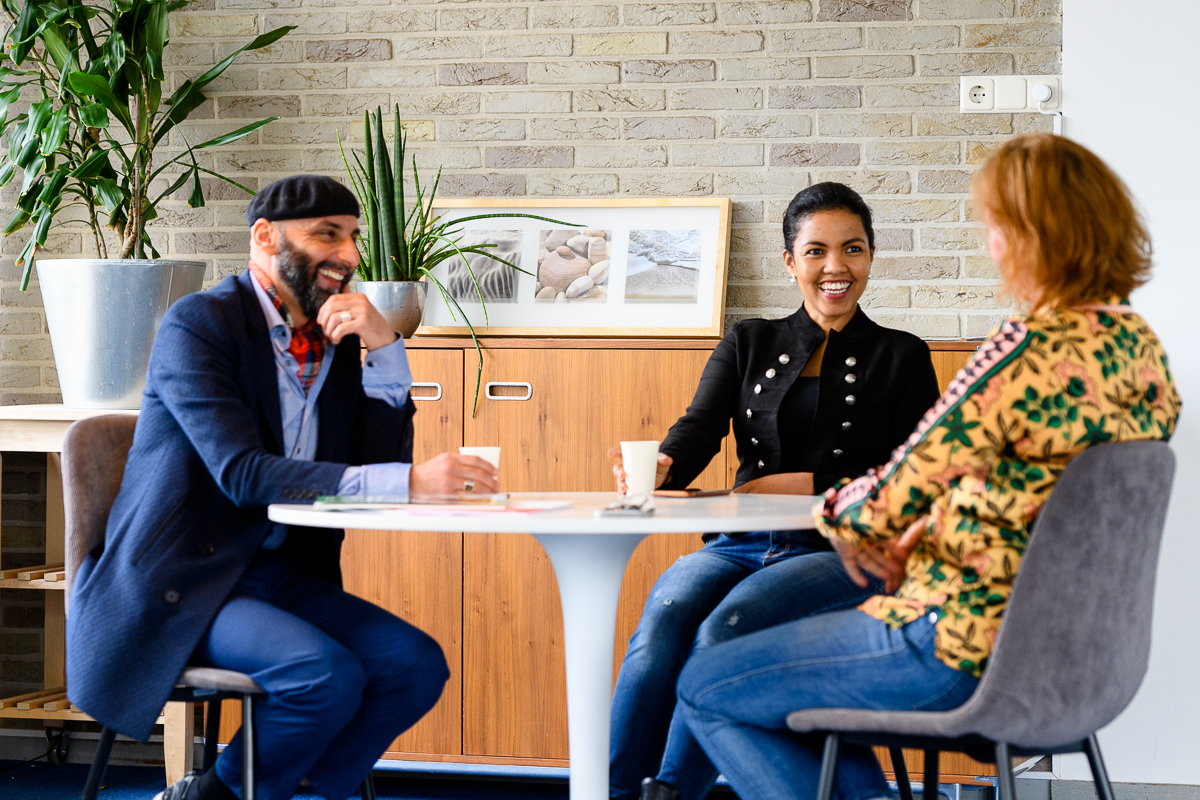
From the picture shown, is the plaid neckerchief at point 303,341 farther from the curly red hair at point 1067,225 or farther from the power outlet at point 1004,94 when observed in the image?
the power outlet at point 1004,94

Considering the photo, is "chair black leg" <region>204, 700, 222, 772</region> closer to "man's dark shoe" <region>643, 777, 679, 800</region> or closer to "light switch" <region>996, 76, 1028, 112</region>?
"man's dark shoe" <region>643, 777, 679, 800</region>

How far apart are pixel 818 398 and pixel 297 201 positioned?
3.62 feet

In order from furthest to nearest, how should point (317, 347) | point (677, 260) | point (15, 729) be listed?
point (15, 729), point (677, 260), point (317, 347)

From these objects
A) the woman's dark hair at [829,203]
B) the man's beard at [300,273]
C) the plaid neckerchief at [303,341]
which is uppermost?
the woman's dark hair at [829,203]

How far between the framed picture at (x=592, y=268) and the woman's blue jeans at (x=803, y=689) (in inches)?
59.1

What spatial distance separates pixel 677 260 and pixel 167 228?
5.06 feet

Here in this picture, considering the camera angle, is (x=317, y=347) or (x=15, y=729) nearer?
(x=317, y=347)

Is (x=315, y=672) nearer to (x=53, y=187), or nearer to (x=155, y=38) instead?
(x=53, y=187)

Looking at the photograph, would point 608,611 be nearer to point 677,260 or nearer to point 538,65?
point 677,260

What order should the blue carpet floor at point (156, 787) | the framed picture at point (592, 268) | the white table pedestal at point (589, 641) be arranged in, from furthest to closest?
1. the framed picture at point (592, 268)
2. the blue carpet floor at point (156, 787)
3. the white table pedestal at point (589, 641)

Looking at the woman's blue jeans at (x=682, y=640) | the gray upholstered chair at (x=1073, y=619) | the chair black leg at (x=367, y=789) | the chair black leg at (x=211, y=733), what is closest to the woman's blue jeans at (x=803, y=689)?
the gray upholstered chair at (x=1073, y=619)

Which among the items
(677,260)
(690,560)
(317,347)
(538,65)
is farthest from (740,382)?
(538,65)

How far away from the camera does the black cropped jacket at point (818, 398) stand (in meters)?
2.19

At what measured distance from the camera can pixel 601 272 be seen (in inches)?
118
